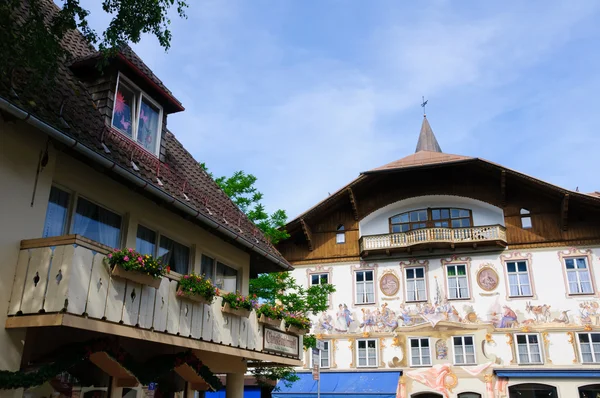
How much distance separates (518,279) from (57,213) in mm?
25890

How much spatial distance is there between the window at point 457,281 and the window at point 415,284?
1381mm

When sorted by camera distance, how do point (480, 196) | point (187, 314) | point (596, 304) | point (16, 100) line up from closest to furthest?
point (16, 100)
point (187, 314)
point (596, 304)
point (480, 196)

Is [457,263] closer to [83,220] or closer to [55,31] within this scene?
[83,220]

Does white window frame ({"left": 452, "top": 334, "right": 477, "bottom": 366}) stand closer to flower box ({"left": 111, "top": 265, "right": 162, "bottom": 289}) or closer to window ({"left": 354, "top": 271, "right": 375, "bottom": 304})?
window ({"left": 354, "top": 271, "right": 375, "bottom": 304})

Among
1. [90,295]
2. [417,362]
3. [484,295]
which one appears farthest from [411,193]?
[90,295]

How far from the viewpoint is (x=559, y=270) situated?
29000mm

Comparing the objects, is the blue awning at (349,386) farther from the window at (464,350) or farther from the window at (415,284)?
the window at (415,284)

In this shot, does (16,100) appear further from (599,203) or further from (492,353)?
(599,203)

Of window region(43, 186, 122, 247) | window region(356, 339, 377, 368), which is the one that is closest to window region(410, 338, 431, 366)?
window region(356, 339, 377, 368)

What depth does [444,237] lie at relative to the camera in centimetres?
3055

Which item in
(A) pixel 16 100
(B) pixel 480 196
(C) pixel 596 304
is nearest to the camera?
(A) pixel 16 100

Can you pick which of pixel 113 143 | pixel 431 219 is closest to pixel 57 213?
pixel 113 143

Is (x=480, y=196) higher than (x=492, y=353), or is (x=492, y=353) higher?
(x=480, y=196)

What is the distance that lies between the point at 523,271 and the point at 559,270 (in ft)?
5.65
